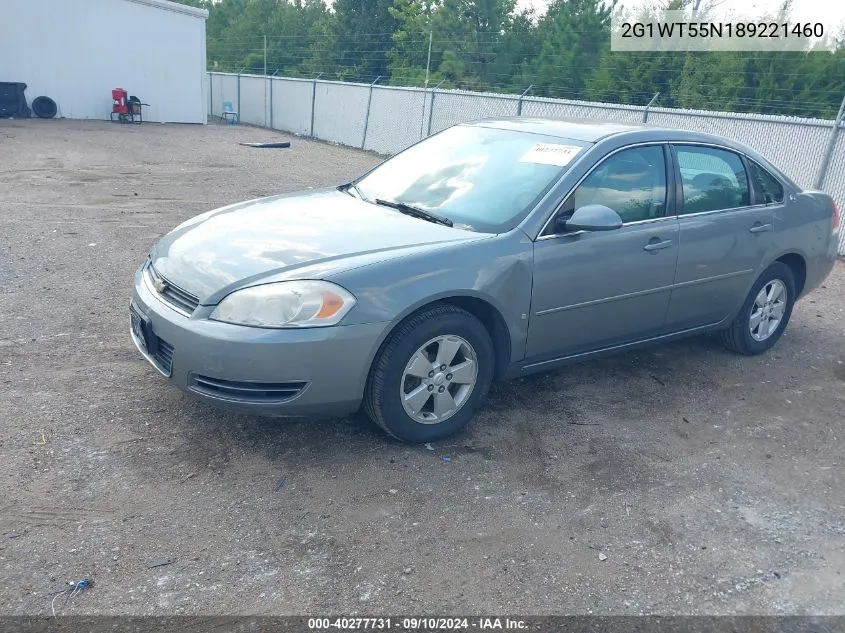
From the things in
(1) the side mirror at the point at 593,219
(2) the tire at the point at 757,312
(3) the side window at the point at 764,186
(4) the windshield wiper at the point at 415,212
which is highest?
(3) the side window at the point at 764,186

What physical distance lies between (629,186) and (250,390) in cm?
260

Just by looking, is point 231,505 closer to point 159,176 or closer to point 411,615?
point 411,615

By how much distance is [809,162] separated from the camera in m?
10.4

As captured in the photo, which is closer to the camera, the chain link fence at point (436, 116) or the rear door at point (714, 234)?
the rear door at point (714, 234)

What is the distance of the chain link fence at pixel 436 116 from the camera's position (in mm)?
10344

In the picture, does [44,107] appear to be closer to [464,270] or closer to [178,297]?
[178,297]

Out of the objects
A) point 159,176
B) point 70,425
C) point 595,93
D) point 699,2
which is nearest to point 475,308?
point 70,425

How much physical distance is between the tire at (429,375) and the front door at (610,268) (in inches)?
15.7

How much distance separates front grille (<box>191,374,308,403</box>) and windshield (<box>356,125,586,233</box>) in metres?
1.36

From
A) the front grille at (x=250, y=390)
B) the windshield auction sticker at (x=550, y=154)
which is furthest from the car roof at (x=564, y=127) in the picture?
the front grille at (x=250, y=390)

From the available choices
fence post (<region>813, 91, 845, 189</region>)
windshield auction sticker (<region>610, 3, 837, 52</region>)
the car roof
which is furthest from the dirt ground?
windshield auction sticker (<region>610, 3, 837, 52</region>)

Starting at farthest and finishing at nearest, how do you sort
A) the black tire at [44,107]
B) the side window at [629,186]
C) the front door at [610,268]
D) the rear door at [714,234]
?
the black tire at [44,107] < the rear door at [714,234] < the side window at [629,186] < the front door at [610,268]

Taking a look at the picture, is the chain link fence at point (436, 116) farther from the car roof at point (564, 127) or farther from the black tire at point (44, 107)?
the black tire at point (44, 107)

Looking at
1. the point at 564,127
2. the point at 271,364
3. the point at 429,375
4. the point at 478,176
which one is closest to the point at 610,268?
the point at 478,176
